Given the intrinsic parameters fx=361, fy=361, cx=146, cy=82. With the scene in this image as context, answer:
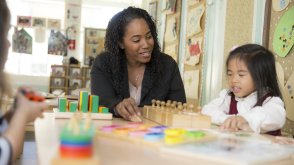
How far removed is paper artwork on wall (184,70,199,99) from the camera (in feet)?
11.1

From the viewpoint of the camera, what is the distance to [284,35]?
205 centimetres

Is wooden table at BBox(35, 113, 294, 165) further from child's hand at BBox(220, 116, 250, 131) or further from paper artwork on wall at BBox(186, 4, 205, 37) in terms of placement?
paper artwork on wall at BBox(186, 4, 205, 37)

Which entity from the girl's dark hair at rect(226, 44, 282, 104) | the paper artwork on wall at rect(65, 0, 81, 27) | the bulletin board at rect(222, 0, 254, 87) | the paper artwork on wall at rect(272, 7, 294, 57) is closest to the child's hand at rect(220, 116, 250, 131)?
the girl's dark hair at rect(226, 44, 282, 104)

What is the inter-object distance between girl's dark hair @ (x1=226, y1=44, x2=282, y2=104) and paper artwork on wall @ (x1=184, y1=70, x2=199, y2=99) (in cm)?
184

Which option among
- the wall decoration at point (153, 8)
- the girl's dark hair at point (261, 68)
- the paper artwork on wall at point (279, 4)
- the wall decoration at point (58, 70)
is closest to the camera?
the girl's dark hair at point (261, 68)

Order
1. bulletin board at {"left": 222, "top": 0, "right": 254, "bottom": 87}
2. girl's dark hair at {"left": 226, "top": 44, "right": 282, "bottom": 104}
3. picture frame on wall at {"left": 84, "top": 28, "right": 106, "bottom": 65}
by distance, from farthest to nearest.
Answer: picture frame on wall at {"left": 84, "top": 28, "right": 106, "bottom": 65}, bulletin board at {"left": 222, "top": 0, "right": 254, "bottom": 87}, girl's dark hair at {"left": 226, "top": 44, "right": 282, "bottom": 104}

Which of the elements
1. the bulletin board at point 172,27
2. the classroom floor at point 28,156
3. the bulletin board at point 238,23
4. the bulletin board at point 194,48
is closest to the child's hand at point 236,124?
the bulletin board at point 238,23

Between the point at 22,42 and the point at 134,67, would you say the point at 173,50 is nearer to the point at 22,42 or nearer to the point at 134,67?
the point at 134,67

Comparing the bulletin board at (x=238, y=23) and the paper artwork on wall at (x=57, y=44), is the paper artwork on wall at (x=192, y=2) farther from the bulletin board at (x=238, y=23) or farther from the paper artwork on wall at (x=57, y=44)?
the paper artwork on wall at (x=57, y=44)

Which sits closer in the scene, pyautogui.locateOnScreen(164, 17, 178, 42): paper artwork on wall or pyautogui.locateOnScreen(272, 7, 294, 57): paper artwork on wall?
pyautogui.locateOnScreen(272, 7, 294, 57): paper artwork on wall

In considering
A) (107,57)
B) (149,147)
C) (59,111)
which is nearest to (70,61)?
(107,57)

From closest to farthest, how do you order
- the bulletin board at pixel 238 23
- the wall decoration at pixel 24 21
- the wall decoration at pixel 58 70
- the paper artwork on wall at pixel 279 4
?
the paper artwork on wall at pixel 279 4 < the bulletin board at pixel 238 23 < the wall decoration at pixel 58 70 < the wall decoration at pixel 24 21

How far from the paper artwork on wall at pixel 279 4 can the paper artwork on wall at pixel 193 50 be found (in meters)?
1.16

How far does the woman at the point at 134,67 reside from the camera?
1.85 meters
